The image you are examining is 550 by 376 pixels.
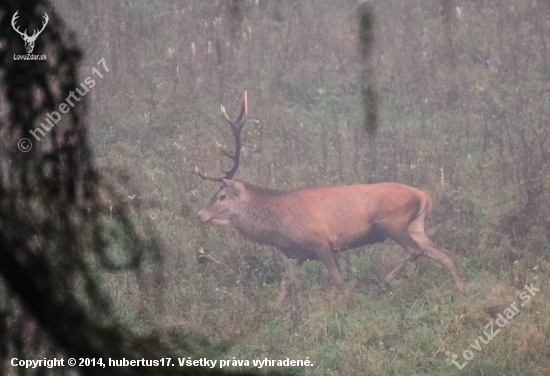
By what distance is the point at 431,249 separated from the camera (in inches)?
221

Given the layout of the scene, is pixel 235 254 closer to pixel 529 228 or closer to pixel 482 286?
pixel 482 286

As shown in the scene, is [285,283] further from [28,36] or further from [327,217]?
[28,36]

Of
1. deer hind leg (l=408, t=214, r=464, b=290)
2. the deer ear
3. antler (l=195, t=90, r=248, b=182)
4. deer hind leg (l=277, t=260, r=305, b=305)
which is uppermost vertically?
antler (l=195, t=90, r=248, b=182)

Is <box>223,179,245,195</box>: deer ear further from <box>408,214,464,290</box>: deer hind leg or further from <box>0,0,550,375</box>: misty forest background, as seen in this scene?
<box>408,214,464,290</box>: deer hind leg

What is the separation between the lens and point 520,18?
23.6 ft

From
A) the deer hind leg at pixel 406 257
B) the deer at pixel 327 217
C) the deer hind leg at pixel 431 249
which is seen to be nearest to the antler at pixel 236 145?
the deer at pixel 327 217

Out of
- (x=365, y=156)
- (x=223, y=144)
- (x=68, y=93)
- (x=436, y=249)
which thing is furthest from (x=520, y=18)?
(x=68, y=93)

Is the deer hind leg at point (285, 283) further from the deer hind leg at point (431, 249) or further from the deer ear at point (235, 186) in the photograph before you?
the deer hind leg at point (431, 249)

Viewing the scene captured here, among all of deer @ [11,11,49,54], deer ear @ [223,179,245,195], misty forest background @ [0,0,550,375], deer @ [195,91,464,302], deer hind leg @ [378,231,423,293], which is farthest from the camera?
deer ear @ [223,179,245,195]

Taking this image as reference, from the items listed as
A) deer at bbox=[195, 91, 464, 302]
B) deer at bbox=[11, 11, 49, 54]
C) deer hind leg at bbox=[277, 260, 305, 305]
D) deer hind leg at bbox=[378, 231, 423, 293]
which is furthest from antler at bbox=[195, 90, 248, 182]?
deer at bbox=[11, 11, 49, 54]

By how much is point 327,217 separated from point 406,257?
804mm

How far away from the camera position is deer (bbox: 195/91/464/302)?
5.70 meters

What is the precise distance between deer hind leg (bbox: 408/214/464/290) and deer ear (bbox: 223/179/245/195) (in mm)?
1630

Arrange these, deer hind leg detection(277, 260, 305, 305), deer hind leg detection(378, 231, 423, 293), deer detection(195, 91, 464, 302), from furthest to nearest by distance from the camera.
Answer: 1. deer detection(195, 91, 464, 302)
2. deer hind leg detection(378, 231, 423, 293)
3. deer hind leg detection(277, 260, 305, 305)
